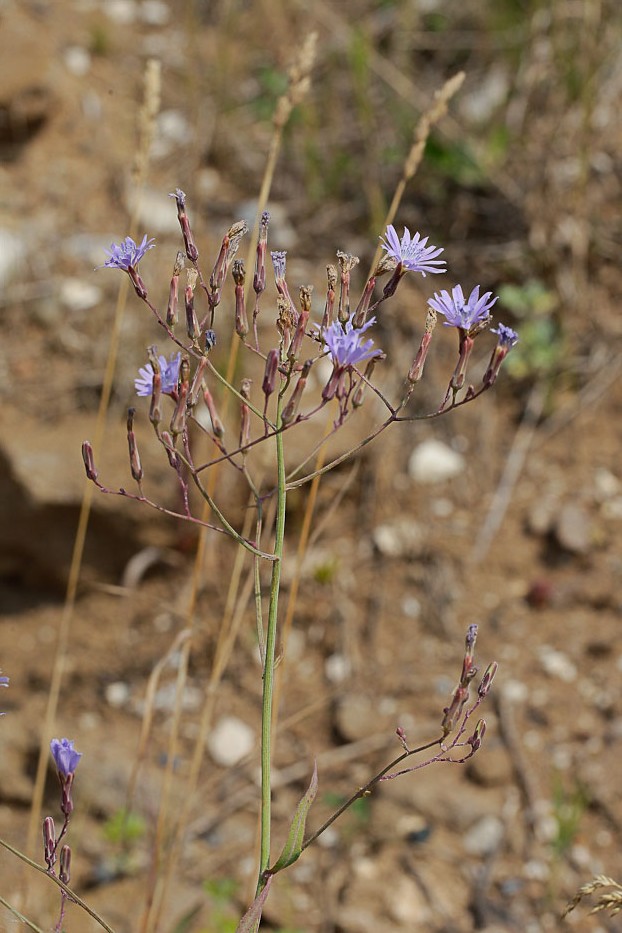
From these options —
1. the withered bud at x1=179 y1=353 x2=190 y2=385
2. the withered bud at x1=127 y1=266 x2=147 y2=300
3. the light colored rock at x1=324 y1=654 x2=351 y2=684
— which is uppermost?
the light colored rock at x1=324 y1=654 x2=351 y2=684

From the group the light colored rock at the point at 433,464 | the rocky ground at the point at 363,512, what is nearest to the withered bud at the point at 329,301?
the rocky ground at the point at 363,512

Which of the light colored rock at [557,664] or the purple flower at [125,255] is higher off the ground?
the light colored rock at [557,664]

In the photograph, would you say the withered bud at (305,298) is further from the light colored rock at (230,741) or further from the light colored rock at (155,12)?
the light colored rock at (155,12)

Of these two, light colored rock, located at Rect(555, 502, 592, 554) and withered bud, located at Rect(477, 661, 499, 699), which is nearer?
withered bud, located at Rect(477, 661, 499, 699)

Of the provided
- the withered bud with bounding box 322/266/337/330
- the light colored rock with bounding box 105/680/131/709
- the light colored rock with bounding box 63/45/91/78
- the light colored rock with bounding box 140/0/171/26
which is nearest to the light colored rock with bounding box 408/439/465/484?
the light colored rock with bounding box 105/680/131/709

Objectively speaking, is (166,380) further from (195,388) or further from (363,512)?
(363,512)

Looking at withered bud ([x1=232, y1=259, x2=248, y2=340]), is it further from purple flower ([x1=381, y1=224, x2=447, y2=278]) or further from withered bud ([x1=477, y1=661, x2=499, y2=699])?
withered bud ([x1=477, y1=661, x2=499, y2=699])
